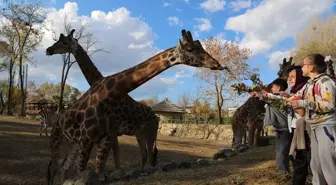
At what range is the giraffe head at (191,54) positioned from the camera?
19.5 feet

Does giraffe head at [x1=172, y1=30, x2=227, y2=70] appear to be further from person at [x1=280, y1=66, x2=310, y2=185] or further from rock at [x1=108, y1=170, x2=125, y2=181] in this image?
rock at [x1=108, y1=170, x2=125, y2=181]

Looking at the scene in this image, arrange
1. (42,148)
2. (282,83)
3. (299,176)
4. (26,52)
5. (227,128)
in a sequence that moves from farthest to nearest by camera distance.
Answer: (26,52), (227,128), (42,148), (282,83), (299,176)

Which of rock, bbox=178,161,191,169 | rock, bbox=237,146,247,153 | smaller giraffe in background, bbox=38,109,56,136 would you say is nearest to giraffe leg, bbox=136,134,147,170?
rock, bbox=178,161,191,169

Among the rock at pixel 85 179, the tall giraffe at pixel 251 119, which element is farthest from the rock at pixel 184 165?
the tall giraffe at pixel 251 119

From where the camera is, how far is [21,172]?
1002 centimetres

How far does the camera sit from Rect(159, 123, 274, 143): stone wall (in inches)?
1173

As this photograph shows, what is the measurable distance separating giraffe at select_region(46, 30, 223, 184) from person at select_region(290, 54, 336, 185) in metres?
2.24

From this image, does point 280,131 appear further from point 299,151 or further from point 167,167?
point 167,167

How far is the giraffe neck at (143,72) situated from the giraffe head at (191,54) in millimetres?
82

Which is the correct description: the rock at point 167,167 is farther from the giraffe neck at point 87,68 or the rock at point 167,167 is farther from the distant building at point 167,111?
the distant building at point 167,111

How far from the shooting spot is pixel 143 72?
636cm

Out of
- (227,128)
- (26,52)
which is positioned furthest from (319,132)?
(26,52)

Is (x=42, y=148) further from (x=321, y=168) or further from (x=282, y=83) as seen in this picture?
(x=321, y=168)

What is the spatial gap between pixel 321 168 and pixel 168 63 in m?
3.27
